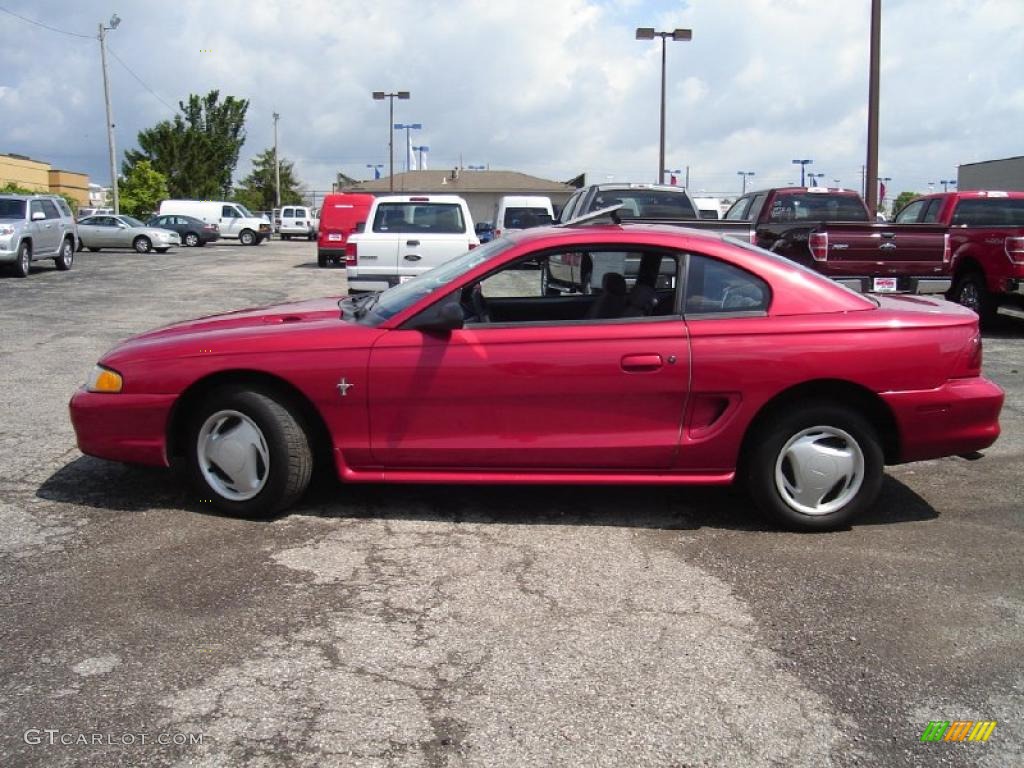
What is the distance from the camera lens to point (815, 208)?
14.2m

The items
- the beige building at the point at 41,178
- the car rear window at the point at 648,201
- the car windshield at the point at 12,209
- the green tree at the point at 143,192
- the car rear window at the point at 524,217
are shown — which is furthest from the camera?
the green tree at the point at 143,192

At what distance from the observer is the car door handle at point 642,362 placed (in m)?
4.64

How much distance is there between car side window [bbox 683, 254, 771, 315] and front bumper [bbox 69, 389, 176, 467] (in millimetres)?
2646

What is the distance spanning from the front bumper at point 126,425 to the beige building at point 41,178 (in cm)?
5183

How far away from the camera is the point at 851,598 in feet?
13.1

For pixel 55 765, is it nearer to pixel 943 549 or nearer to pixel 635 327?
pixel 635 327

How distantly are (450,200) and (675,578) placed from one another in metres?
9.76

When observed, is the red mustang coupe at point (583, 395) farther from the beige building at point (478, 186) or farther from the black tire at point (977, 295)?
the beige building at point (478, 186)

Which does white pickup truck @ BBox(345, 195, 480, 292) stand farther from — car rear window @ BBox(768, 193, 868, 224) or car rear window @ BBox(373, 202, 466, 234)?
car rear window @ BBox(768, 193, 868, 224)

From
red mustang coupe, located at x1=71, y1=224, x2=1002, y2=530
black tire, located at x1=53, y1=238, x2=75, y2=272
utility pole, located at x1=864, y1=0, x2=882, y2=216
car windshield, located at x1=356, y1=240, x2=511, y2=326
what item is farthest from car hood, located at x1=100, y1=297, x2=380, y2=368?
black tire, located at x1=53, y1=238, x2=75, y2=272

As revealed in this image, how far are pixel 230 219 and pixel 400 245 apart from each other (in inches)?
1309

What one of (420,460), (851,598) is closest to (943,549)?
(851,598)

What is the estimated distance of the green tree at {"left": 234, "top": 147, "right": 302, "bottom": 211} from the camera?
7969cm

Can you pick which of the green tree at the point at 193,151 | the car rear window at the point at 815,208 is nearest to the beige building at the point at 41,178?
the green tree at the point at 193,151
